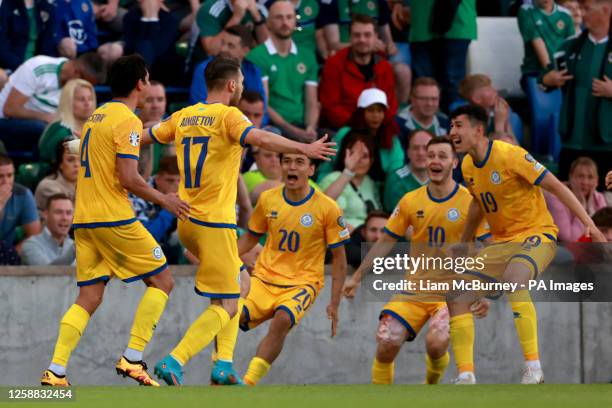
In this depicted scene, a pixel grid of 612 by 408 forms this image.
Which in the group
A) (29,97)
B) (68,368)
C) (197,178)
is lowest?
(68,368)

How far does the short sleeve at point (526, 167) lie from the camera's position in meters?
10.4

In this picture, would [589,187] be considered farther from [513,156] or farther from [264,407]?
[264,407]

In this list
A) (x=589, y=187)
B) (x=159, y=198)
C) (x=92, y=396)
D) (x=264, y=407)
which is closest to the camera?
(x=264, y=407)

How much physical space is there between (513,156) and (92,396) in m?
3.99

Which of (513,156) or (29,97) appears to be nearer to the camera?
(513,156)

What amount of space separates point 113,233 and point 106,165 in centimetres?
45

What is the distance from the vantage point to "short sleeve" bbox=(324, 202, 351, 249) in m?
10.9

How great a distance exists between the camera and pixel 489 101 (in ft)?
46.5

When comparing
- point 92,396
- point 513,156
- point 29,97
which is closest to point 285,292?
point 513,156

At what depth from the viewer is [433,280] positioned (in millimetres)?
11023

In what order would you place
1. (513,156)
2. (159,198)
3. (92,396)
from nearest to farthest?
(92,396), (159,198), (513,156)

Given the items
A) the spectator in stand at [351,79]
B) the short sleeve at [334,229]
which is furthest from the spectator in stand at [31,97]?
the short sleeve at [334,229]

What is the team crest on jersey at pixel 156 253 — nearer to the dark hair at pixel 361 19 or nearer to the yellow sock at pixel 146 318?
the yellow sock at pixel 146 318

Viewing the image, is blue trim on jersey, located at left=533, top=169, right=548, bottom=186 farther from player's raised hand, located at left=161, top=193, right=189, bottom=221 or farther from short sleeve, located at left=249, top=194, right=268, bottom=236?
player's raised hand, located at left=161, top=193, right=189, bottom=221
